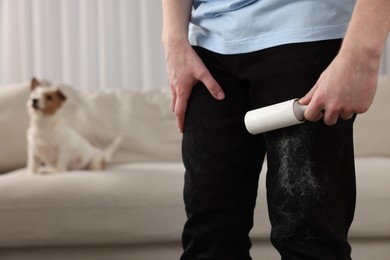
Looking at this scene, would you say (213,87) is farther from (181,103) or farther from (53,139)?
(53,139)

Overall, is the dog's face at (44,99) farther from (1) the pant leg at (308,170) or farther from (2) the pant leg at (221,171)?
(1) the pant leg at (308,170)

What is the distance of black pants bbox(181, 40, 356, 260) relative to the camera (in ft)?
2.67

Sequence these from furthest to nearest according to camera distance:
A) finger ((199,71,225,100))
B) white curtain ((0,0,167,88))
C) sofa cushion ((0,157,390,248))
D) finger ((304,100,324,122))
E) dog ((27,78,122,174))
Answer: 1. white curtain ((0,0,167,88))
2. dog ((27,78,122,174))
3. sofa cushion ((0,157,390,248))
4. finger ((199,71,225,100))
5. finger ((304,100,324,122))

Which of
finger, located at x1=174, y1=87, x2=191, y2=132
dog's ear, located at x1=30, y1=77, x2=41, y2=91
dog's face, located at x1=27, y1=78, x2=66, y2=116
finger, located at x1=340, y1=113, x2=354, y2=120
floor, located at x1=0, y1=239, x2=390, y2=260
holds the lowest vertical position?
floor, located at x1=0, y1=239, x2=390, y2=260

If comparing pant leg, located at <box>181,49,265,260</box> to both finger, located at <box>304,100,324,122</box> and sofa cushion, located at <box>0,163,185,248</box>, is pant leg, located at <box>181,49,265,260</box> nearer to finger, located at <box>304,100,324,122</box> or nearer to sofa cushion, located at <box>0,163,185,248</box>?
finger, located at <box>304,100,324,122</box>

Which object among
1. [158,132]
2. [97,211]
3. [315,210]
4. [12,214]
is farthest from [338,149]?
[158,132]

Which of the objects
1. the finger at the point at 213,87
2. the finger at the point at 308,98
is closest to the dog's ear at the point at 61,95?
the finger at the point at 213,87

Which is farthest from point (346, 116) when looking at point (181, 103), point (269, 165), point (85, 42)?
point (85, 42)

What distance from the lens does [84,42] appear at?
3.37 meters

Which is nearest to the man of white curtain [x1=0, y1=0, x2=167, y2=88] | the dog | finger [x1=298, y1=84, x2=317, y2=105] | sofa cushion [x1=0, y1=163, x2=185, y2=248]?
finger [x1=298, y1=84, x2=317, y2=105]

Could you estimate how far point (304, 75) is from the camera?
2.70ft

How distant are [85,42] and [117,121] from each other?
2.79 feet

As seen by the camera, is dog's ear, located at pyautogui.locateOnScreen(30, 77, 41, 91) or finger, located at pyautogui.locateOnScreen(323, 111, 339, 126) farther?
dog's ear, located at pyautogui.locateOnScreen(30, 77, 41, 91)

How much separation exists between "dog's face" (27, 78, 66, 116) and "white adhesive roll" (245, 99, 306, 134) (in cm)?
180
